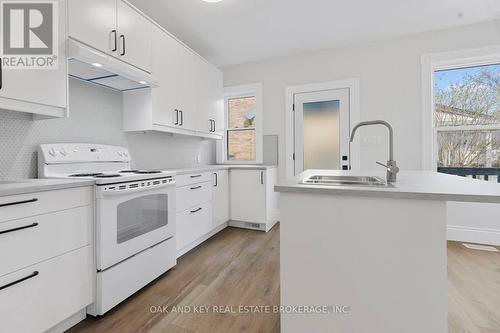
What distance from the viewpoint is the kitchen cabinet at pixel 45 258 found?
3.83 ft

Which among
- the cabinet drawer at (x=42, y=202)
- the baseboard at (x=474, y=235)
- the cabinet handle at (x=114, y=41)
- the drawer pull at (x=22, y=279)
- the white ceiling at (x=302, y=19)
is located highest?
the white ceiling at (x=302, y=19)

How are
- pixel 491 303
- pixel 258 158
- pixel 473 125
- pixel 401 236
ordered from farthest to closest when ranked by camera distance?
pixel 258 158 → pixel 473 125 → pixel 491 303 → pixel 401 236

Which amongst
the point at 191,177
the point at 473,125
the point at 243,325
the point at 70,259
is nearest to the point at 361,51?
the point at 473,125

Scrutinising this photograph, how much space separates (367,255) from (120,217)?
1.58 metres

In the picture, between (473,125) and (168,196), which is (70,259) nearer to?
(168,196)

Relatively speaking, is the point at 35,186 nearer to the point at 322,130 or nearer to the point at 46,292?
the point at 46,292

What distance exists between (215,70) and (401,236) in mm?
3316

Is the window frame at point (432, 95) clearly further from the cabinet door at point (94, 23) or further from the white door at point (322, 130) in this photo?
the cabinet door at point (94, 23)

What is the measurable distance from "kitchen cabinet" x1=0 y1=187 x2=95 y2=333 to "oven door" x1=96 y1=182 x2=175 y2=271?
7 cm

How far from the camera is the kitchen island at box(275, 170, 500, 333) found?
1.01 metres

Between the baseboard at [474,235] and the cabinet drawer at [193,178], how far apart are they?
3070 mm

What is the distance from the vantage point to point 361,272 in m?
1.11

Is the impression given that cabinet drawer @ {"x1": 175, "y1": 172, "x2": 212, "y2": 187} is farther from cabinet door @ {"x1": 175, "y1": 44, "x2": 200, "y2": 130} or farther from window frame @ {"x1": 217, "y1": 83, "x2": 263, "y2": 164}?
window frame @ {"x1": 217, "y1": 83, "x2": 263, "y2": 164}

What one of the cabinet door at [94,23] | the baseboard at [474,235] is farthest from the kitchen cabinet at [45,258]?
the baseboard at [474,235]
